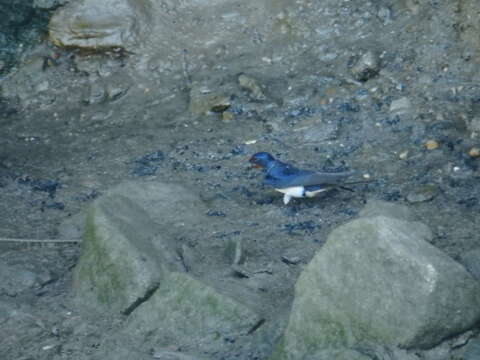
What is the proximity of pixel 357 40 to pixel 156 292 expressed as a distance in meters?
4.11

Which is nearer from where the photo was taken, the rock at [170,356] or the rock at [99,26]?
the rock at [170,356]

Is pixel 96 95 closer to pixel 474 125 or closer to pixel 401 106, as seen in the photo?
pixel 401 106

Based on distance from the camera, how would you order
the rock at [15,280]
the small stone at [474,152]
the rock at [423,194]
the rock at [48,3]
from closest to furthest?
the rock at [15,280]
the rock at [423,194]
the small stone at [474,152]
the rock at [48,3]

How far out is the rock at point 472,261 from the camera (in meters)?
3.97

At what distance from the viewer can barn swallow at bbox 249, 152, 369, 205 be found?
5566mm

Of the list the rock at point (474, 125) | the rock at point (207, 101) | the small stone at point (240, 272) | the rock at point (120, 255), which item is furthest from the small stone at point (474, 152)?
the rock at point (207, 101)

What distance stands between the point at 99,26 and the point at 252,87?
1831 millimetres

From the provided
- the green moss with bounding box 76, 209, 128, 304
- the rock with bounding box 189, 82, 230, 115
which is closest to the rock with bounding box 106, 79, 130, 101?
the rock with bounding box 189, 82, 230, 115

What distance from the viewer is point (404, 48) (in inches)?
284

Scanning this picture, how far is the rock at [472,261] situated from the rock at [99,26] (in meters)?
4.96

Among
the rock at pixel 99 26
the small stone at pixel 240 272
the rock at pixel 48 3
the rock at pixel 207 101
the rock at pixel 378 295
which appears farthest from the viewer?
the rock at pixel 48 3

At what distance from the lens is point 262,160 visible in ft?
19.6

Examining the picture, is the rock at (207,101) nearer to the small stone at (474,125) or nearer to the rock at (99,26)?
the rock at (99,26)

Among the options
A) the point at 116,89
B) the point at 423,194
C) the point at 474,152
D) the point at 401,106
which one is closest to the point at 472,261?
the point at 423,194
